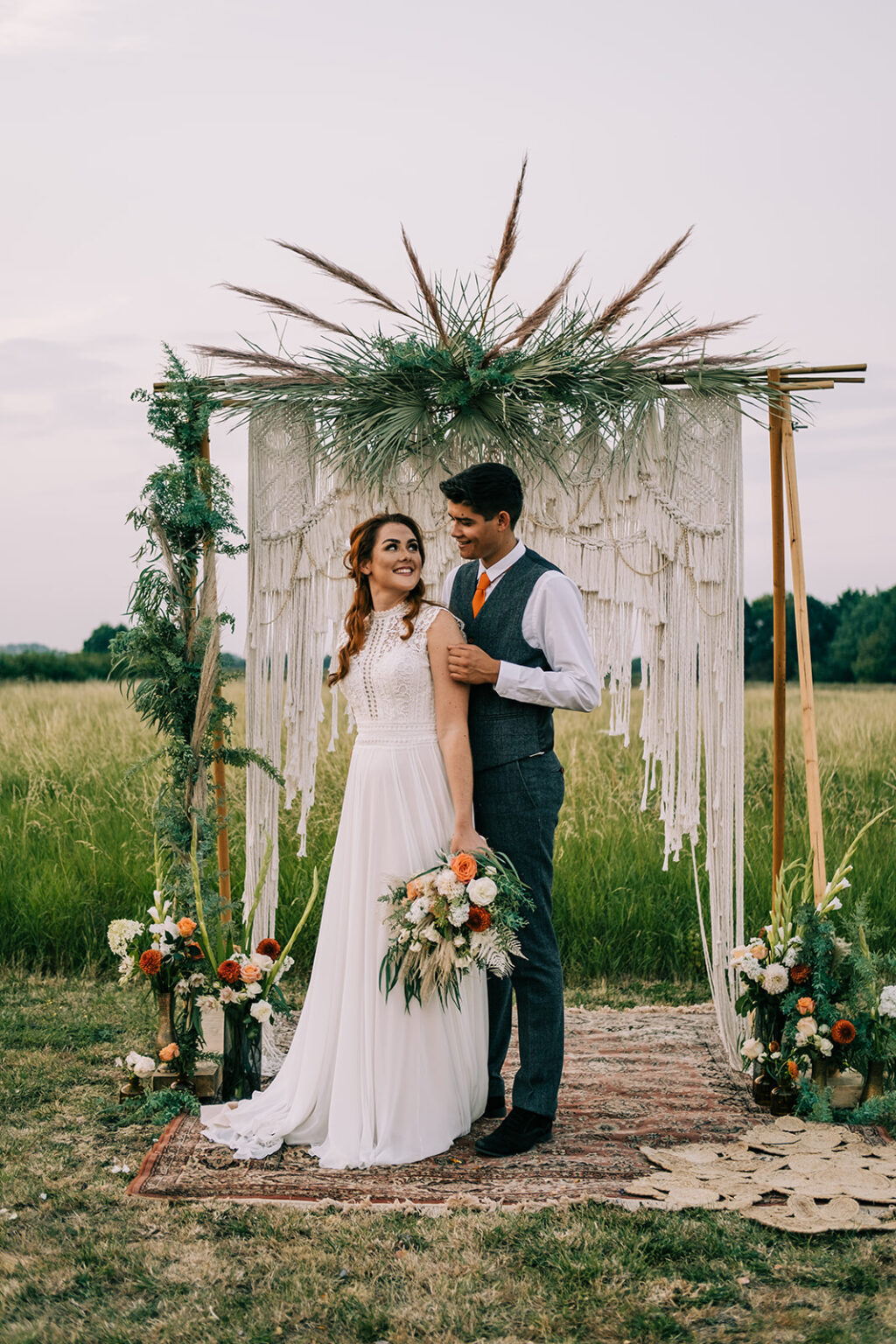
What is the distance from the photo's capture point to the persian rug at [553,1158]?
3076 millimetres

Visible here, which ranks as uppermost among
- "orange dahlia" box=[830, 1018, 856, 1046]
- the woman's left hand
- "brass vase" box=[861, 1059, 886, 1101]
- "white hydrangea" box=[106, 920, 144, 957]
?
the woman's left hand

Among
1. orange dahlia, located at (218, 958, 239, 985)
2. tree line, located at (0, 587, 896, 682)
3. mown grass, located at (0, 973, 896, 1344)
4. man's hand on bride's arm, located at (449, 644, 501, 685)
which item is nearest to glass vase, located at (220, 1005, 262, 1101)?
orange dahlia, located at (218, 958, 239, 985)

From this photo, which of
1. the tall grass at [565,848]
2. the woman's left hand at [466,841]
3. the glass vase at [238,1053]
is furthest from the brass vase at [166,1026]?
the woman's left hand at [466,841]

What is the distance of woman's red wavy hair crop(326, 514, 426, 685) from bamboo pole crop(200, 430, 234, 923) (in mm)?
700

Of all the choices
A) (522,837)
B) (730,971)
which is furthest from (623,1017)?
(522,837)

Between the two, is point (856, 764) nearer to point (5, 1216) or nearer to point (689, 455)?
point (689, 455)

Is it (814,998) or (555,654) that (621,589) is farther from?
(814,998)

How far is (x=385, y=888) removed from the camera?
334 centimetres

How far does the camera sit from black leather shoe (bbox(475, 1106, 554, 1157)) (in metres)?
3.31

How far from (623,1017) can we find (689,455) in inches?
90.2

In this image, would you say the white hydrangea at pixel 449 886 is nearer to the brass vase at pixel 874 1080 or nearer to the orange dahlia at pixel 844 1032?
the orange dahlia at pixel 844 1032

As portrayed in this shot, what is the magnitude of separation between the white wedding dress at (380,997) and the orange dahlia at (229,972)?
35 centimetres

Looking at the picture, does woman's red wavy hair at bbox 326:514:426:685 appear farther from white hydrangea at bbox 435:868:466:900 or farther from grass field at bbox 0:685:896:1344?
grass field at bbox 0:685:896:1344

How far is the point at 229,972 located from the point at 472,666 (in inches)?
49.3
